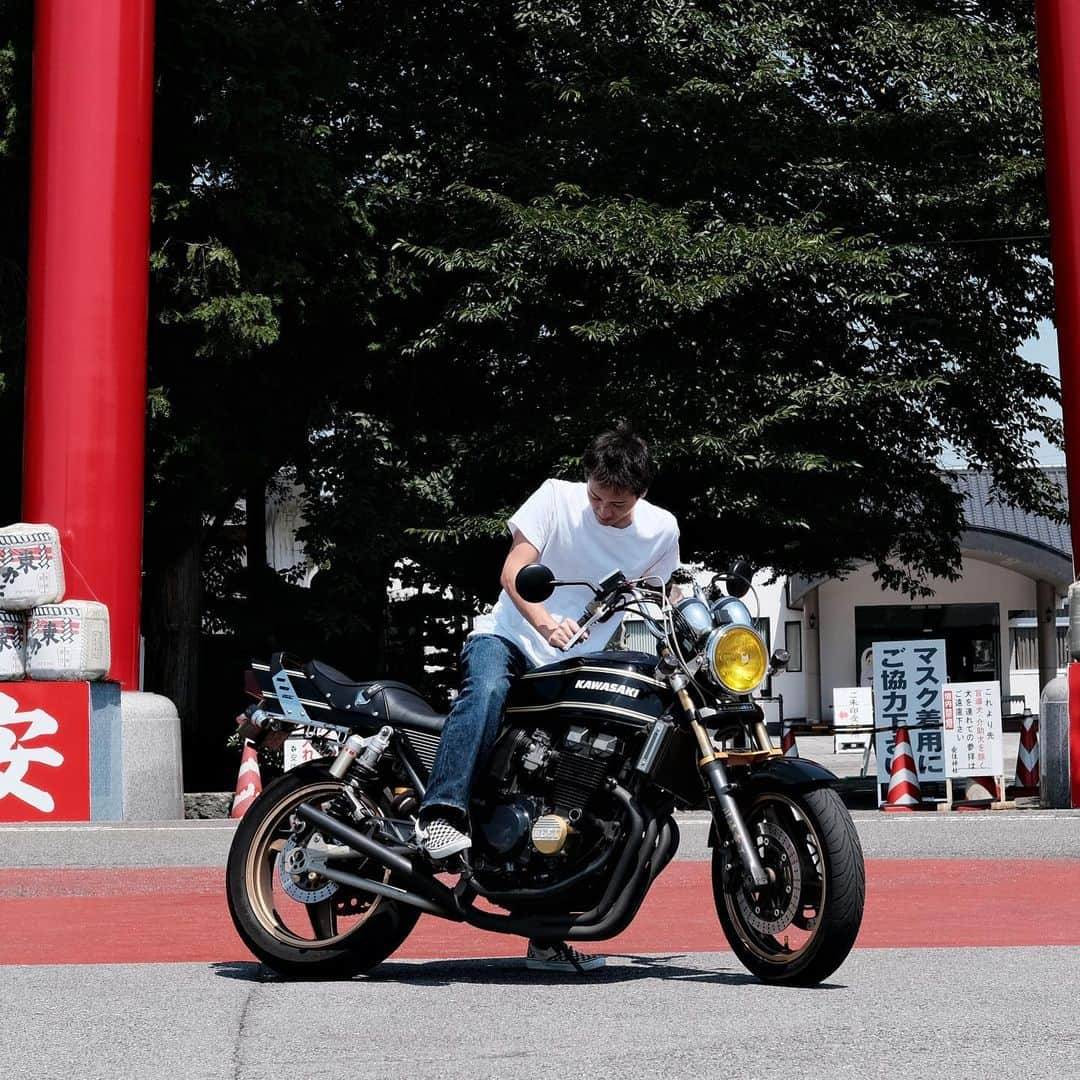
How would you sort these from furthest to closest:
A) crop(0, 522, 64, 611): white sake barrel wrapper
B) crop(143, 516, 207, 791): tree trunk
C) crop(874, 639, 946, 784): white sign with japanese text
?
crop(143, 516, 207, 791): tree trunk → crop(874, 639, 946, 784): white sign with japanese text → crop(0, 522, 64, 611): white sake barrel wrapper

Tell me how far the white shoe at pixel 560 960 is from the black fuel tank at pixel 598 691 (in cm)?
78

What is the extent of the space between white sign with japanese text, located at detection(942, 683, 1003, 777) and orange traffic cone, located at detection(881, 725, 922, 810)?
0.43 meters

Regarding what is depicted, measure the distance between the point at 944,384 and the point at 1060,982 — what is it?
47.9 feet

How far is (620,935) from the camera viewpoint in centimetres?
693

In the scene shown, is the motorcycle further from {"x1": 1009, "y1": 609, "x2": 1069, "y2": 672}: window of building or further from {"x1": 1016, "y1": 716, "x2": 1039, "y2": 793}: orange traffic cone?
{"x1": 1009, "y1": 609, "x2": 1069, "y2": 672}: window of building

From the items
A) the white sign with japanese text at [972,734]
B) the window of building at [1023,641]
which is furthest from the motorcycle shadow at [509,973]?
the window of building at [1023,641]

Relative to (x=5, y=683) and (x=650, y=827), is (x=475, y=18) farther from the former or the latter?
(x=650, y=827)

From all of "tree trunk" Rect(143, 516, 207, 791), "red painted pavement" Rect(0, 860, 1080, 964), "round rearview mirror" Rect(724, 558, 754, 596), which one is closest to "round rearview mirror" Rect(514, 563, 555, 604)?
"round rearview mirror" Rect(724, 558, 754, 596)

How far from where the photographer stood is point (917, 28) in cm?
2017

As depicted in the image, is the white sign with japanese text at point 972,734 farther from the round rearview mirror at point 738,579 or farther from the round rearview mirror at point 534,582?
the round rearview mirror at point 534,582

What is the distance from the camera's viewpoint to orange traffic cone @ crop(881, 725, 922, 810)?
16411 mm

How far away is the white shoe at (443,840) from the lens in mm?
5547

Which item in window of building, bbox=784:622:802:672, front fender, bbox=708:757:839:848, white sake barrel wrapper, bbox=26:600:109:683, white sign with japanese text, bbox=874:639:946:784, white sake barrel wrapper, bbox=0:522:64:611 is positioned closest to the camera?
front fender, bbox=708:757:839:848

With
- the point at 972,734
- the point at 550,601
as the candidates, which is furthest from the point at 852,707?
the point at 550,601
